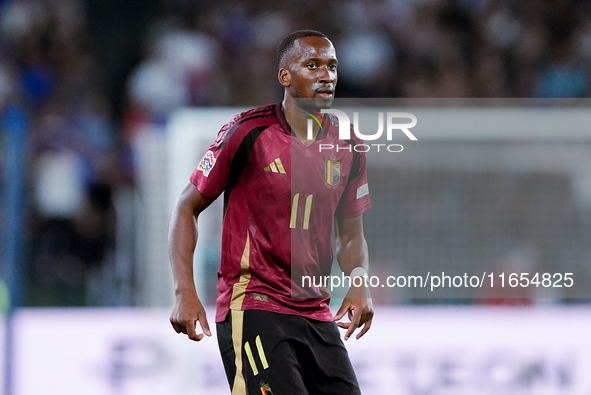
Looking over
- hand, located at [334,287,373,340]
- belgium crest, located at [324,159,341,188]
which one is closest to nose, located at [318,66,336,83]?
belgium crest, located at [324,159,341,188]

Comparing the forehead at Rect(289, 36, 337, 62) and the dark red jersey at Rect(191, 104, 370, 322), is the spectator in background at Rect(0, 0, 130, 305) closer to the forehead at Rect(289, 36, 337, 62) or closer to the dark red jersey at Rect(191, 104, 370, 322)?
the dark red jersey at Rect(191, 104, 370, 322)

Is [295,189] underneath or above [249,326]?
above

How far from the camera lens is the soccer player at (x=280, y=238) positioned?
10.2 feet

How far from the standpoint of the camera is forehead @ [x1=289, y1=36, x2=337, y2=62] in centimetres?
325

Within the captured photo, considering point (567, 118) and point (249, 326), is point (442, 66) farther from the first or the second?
point (249, 326)

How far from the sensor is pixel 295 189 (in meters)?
3.24

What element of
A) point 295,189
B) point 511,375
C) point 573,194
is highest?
point 573,194

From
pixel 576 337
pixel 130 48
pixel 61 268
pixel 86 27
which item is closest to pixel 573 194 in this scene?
pixel 576 337

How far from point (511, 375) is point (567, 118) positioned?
1.82m

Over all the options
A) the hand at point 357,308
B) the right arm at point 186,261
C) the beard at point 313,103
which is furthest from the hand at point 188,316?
the beard at point 313,103

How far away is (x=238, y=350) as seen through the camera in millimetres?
3135

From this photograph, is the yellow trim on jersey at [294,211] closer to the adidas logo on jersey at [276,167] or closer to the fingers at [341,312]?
the adidas logo on jersey at [276,167]

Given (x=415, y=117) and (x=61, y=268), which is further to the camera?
(x=61, y=268)

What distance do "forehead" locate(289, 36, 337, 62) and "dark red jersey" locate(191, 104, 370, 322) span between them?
0.86 ft
